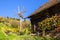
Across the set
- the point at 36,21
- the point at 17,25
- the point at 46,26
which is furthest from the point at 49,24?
the point at 17,25

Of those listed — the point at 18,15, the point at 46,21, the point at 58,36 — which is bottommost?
the point at 58,36

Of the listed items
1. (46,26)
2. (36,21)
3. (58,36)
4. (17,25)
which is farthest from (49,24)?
(17,25)

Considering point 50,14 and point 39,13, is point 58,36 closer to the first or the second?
point 50,14

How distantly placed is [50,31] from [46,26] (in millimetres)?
788

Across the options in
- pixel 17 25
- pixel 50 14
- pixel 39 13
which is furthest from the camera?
pixel 17 25

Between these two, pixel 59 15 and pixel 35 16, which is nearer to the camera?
pixel 59 15

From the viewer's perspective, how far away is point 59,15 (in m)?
23.8

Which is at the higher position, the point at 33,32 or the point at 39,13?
the point at 39,13

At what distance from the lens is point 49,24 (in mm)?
24562

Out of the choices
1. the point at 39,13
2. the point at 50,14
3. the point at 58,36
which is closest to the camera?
the point at 58,36

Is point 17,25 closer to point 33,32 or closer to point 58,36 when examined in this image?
point 33,32

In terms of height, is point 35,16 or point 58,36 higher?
point 35,16

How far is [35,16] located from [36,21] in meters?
0.72

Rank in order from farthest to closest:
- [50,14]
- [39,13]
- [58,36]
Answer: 1. [39,13]
2. [50,14]
3. [58,36]
